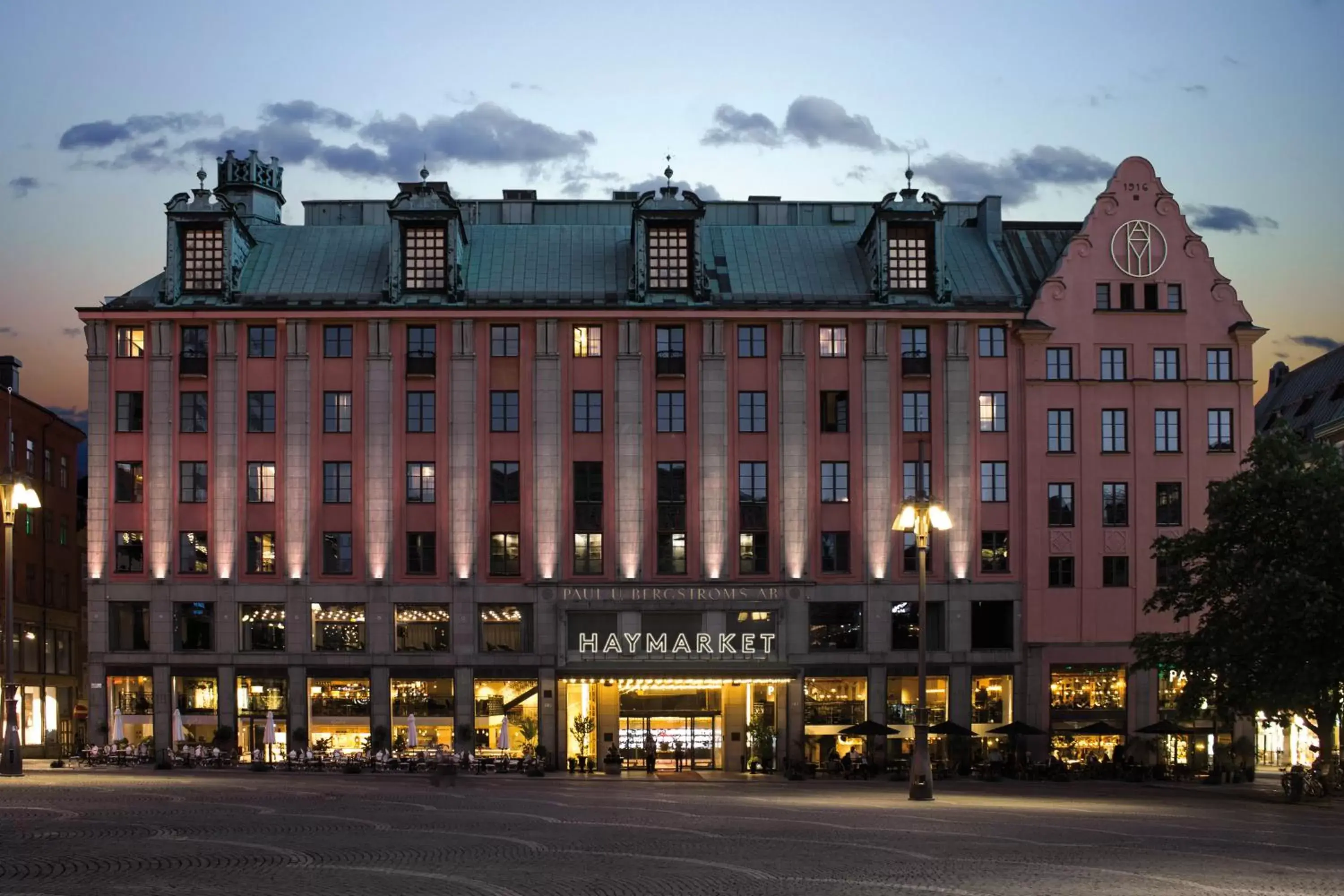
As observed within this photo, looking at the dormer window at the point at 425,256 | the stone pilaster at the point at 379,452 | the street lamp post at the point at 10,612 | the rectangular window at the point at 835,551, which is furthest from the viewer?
the dormer window at the point at 425,256

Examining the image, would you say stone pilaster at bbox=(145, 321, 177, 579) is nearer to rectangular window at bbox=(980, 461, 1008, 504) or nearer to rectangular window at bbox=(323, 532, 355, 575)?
rectangular window at bbox=(323, 532, 355, 575)

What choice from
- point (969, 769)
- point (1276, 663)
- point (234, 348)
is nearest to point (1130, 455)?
point (969, 769)

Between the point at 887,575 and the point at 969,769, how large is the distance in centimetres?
940

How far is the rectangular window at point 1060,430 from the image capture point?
82.4 metres

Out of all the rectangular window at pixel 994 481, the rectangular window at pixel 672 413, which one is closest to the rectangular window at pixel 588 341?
the rectangular window at pixel 672 413

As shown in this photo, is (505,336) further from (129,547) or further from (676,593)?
(129,547)

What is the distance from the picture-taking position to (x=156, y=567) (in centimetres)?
8006

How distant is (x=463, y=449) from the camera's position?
8081 centimetres

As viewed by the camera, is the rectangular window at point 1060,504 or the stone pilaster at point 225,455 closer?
the stone pilaster at point 225,455

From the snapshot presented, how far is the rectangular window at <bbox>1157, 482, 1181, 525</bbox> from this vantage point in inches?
3236

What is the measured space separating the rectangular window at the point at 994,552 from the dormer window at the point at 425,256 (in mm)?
28063

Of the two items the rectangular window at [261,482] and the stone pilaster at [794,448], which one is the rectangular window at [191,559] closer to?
the rectangular window at [261,482]

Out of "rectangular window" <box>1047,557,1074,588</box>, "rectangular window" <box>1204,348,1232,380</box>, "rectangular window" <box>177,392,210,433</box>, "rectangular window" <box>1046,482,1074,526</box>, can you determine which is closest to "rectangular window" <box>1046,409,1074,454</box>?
"rectangular window" <box>1046,482,1074,526</box>

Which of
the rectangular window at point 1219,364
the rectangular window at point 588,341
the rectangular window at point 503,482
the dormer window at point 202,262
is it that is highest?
the dormer window at point 202,262
